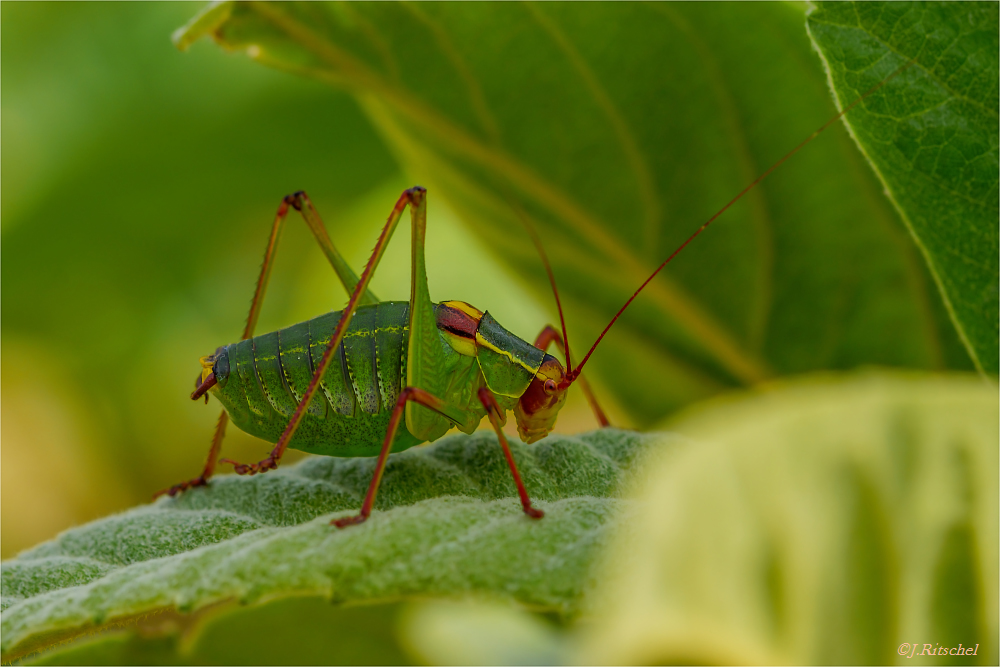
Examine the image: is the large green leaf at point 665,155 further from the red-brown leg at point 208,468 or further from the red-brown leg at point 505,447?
the red-brown leg at point 208,468

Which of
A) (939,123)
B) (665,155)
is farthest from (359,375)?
(939,123)

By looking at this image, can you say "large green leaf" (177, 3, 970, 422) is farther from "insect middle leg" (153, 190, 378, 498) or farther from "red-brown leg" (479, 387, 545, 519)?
"red-brown leg" (479, 387, 545, 519)

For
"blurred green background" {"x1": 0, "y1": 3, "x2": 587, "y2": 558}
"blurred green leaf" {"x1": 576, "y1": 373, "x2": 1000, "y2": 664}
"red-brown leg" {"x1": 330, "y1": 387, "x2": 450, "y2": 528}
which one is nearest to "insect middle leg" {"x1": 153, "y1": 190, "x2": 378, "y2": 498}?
"red-brown leg" {"x1": 330, "y1": 387, "x2": 450, "y2": 528}

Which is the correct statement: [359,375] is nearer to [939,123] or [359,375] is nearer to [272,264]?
[272,264]

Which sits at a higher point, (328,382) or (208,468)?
(328,382)

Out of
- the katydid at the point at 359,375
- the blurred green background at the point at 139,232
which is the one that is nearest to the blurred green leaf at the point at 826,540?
the katydid at the point at 359,375

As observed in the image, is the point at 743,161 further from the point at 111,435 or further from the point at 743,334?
the point at 111,435

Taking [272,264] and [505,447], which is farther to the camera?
[272,264]
